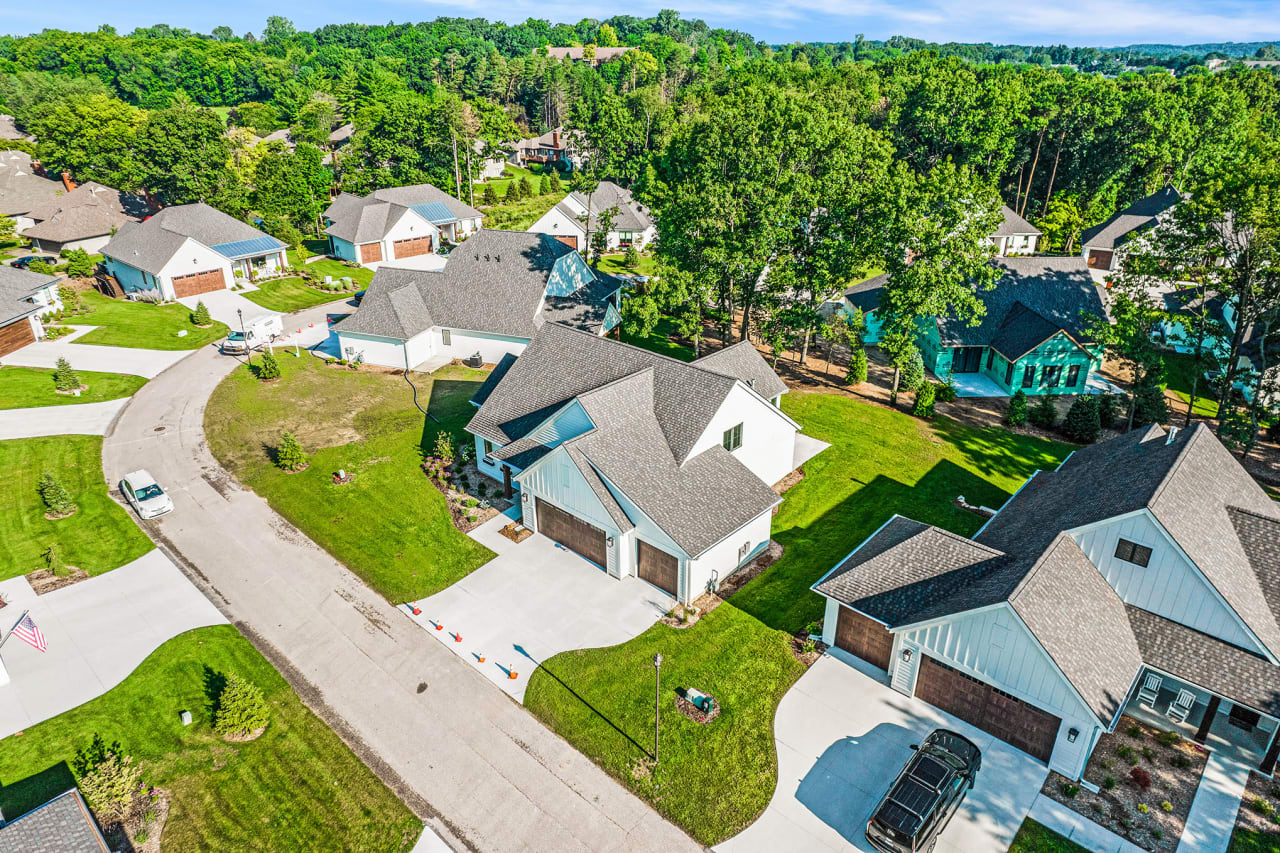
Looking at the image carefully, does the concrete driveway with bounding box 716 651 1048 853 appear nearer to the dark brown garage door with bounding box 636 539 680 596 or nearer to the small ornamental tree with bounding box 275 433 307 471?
the dark brown garage door with bounding box 636 539 680 596

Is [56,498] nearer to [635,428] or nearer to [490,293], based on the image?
[635,428]

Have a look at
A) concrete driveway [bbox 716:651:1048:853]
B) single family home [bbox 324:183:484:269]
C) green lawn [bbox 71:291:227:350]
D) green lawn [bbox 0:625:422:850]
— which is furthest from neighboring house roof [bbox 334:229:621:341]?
concrete driveway [bbox 716:651:1048:853]

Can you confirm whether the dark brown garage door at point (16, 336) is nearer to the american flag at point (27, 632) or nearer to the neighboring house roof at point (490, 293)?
the neighboring house roof at point (490, 293)

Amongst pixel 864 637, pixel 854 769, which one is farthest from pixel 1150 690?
pixel 854 769

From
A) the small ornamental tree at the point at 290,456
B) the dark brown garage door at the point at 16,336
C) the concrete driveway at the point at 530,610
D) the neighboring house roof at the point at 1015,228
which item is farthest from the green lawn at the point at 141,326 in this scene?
the neighboring house roof at the point at 1015,228

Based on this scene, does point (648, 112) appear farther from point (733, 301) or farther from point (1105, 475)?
point (1105, 475)

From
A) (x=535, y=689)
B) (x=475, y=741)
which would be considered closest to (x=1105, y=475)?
(x=535, y=689)
